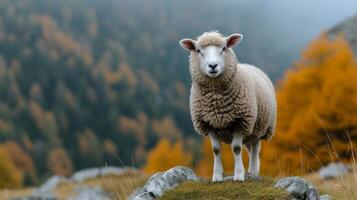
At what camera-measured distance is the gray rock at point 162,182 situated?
27.9 feet

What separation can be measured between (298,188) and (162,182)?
2.08 meters

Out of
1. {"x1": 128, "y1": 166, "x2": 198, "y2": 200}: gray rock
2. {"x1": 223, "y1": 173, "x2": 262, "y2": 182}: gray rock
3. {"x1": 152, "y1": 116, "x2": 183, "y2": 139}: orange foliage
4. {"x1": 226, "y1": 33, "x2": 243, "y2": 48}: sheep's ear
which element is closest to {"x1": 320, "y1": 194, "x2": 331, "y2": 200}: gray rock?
{"x1": 223, "y1": 173, "x2": 262, "y2": 182}: gray rock

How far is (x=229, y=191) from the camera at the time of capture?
8.29 m

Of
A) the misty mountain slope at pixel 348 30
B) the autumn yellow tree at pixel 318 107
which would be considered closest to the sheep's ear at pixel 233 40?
the autumn yellow tree at pixel 318 107

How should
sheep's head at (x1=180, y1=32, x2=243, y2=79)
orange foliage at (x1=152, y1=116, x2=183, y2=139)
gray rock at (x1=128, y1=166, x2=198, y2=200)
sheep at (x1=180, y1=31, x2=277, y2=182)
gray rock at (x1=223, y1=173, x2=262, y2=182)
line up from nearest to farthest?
sheep's head at (x1=180, y1=32, x2=243, y2=79)
gray rock at (x1=128, y1=166, x2=198, y2=200)
sheep at (x1=180, y1=31, x2=277, y2=182)
gray rock at (x1=223, y1=173, x2=262, y2=182)
orange foliage at (x1=152, y1=116, x2=183, y2=139)

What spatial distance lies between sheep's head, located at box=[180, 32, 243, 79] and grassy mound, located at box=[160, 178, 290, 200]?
168cm

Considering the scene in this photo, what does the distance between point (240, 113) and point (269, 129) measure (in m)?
1.63

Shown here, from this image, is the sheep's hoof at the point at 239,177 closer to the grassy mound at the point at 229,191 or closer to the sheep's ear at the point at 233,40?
the grassy mound at the point at 229,191

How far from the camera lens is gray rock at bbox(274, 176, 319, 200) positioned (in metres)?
8.05

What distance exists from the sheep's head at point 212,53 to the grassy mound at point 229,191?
1681 mm

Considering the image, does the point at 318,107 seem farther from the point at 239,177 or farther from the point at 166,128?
the point at 166,128

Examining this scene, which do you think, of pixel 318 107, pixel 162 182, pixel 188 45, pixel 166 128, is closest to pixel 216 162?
pixel 162 182

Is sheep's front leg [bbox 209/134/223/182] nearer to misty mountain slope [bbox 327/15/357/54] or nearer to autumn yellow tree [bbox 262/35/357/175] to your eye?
autumn yellow tree [bbox 262/35/357/175]

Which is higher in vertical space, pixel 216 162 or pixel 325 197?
pixel 216 162
